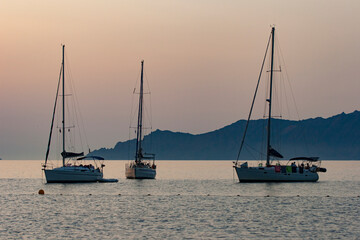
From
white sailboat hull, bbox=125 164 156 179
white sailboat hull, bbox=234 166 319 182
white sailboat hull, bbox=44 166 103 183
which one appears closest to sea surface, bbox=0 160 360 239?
white sailboat hull, bbox=44 166 103 183

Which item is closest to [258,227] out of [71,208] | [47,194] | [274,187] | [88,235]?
[88,235]

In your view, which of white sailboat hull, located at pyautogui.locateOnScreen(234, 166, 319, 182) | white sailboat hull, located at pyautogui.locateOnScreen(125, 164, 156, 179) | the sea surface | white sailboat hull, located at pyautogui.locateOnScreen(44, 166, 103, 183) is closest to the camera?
the sea surface

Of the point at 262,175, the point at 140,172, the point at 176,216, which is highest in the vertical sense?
the point at 140,172

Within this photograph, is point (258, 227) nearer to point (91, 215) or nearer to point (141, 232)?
point (141, 232)

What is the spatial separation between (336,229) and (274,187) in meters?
44.5

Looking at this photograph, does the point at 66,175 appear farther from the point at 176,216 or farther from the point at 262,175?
the point at 176,216

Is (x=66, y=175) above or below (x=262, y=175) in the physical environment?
below

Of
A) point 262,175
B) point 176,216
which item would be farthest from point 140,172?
point 176,216

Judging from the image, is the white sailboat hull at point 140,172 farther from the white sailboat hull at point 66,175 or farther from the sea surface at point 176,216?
the sea surface at point 176,216

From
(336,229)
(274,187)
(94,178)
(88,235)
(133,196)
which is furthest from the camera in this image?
(94,178)

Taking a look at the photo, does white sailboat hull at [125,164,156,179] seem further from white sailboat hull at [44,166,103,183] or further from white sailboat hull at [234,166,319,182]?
white sailboat hull at [234,166,319,182]

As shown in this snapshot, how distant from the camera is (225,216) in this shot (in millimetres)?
Answer: 53969

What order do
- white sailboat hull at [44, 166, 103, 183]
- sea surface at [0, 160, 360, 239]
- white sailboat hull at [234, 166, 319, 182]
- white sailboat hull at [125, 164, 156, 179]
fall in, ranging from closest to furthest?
sea surface at [0, 160, 360, 239]
white sailboat hull at [44, 166, 103, 183]
white sailboat hull at [234, 166, 319, 182]
white sailboat hull at [125, 164, 156, 179]

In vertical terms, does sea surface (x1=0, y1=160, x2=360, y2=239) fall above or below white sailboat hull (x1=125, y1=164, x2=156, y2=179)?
below
